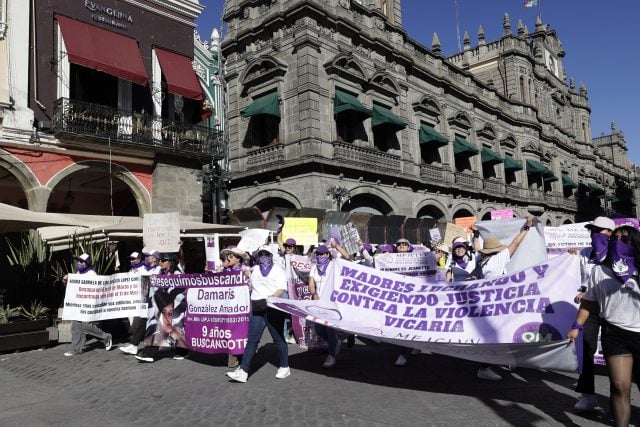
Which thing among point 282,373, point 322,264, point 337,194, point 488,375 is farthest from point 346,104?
point 488,375

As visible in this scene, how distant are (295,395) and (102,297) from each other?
4.54 metres

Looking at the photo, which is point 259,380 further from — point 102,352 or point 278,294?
point 102,352

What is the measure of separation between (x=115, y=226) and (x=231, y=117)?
38.9 feet

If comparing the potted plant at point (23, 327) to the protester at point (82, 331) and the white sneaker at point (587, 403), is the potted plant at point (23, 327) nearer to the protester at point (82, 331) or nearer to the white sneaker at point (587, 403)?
the protester at point (82, 331)

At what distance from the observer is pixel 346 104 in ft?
61.8

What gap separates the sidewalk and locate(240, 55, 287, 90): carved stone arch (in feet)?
47.0

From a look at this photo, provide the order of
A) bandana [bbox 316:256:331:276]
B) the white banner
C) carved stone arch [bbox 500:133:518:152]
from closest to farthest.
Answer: the white banner → bandana [bbox 316:256:331:276] → carved stone arch [bbox 500:133:518:152]

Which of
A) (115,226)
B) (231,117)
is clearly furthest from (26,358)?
(231,117)

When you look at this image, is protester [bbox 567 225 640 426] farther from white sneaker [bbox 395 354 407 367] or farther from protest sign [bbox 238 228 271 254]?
protest sign [bbox 238 228 271 254]

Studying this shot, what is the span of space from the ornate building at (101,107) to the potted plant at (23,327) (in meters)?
4.49

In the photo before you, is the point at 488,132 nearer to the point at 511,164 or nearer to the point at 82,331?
the point at 511,164

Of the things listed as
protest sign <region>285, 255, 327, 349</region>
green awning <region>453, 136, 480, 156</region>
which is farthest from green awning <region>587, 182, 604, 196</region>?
protest sign <region>285, 255, 327, 349</region>

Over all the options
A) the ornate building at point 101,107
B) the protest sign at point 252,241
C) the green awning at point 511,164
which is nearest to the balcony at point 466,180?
the green awning at point 511,164

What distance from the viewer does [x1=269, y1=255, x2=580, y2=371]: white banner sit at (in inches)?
189
